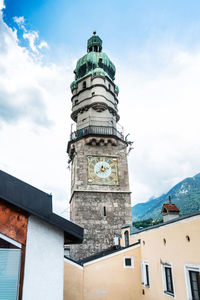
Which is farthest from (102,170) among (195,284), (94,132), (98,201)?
(195,284)

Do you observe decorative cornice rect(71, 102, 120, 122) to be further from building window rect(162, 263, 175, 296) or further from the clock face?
building window rect(162, 263, 175, 296)

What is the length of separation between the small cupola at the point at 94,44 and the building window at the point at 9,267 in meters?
29.9

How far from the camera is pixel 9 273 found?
5418 mm

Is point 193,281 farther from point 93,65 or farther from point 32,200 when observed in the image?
point 93,65

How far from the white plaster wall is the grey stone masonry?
14.1 metres

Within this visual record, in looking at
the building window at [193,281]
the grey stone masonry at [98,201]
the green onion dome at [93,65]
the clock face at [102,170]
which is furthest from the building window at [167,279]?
the green onion dome at [93,65]

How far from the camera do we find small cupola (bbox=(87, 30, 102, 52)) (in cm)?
3130

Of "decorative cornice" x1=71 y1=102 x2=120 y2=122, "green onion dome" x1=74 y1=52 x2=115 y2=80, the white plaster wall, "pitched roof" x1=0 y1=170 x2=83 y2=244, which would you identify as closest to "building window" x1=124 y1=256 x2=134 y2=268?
"pitched roof" x1=0 y1=170 x2=83 y2=244

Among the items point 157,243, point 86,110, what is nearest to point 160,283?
point 157,243

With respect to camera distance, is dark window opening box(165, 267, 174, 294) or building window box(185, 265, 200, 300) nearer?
building window box(185, 265, 200, 300)

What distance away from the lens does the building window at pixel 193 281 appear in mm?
8047

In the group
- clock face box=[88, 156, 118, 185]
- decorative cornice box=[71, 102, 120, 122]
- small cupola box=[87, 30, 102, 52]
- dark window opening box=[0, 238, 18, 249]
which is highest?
small cupola box=[87, 30, 102, 52]

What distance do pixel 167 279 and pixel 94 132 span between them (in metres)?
15.7

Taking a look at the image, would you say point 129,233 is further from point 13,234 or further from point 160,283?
point 13,234
